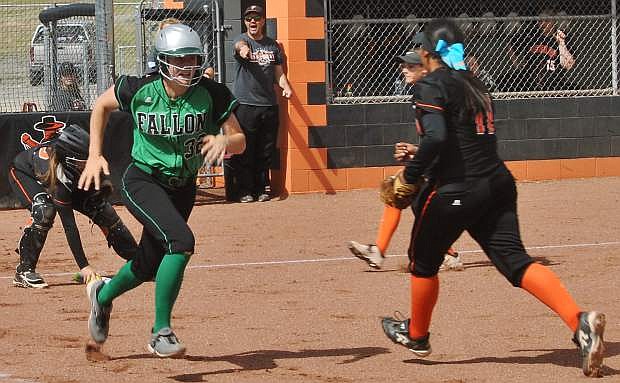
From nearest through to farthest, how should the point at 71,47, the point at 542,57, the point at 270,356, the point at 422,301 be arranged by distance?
the point at 422,301
the point at 270,356
the point at 542,57
the point at 71,47

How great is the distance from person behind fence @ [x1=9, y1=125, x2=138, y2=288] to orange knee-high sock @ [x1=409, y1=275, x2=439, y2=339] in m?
2.82

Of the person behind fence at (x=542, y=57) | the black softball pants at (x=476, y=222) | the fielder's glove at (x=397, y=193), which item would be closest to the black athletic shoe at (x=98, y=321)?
the black softball pants at (x=476, y=222)

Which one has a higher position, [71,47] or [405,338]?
[71,47]

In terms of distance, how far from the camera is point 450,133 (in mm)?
6250

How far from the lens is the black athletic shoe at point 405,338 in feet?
21.7

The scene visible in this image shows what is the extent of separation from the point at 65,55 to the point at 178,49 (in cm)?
1104

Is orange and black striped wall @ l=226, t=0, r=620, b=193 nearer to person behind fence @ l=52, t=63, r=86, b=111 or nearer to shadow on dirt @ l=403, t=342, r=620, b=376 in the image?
person behind fence @ l=52, t=63, r=86, b=111

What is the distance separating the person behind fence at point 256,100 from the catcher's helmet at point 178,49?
26.4ft

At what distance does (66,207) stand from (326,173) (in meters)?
6.77

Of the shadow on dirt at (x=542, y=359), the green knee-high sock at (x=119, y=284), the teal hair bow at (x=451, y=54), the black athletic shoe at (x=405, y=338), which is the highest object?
the teal hair bow at (x=451, y=54)

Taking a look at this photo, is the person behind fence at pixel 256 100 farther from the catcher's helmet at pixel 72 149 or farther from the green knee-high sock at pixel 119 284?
the green knee-high sock at pixel 119 284

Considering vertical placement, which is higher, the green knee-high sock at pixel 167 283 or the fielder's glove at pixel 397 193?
the fielder's glove at pixel 397 193

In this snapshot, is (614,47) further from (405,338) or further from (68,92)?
(405,338)

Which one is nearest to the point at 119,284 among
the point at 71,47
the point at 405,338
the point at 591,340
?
the point at 405,338
